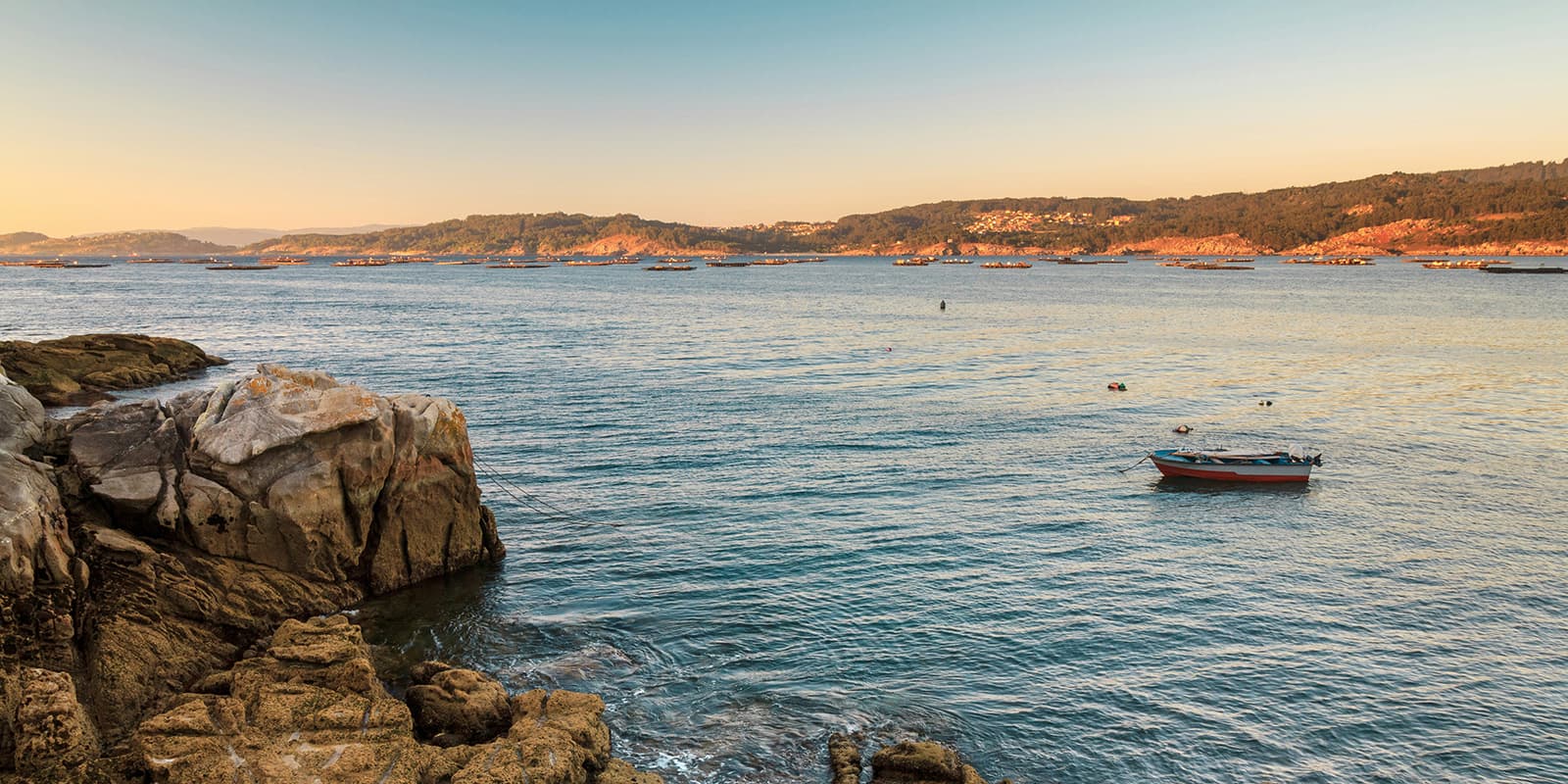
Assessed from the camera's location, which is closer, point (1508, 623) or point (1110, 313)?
point (1508, 623)

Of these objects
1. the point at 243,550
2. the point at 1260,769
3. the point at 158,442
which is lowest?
the point at 1260,769

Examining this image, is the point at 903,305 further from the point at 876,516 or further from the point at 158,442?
the point at 158,442

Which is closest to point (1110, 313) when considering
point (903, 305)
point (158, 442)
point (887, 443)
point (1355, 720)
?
point (903, 305)

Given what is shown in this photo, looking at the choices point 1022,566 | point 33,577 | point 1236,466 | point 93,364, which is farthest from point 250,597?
point 93,364

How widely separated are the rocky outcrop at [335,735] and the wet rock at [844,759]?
299 centimetres

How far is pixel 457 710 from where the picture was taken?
14.4 metres

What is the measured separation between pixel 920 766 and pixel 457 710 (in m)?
7.53

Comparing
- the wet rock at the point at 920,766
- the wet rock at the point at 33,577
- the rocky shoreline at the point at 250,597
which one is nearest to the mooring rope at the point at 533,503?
the rocky shoreline at the point at 250,597

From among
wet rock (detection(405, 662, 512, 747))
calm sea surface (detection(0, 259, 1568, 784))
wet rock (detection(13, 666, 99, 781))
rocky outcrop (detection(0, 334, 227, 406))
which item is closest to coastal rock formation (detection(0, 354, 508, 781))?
wet rock (detection(13, 666, 99, 781))

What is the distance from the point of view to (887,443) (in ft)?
123

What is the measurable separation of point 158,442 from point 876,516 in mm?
19011

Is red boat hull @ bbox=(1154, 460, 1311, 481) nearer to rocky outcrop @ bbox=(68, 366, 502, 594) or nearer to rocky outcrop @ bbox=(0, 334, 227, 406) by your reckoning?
rocky outcrop @ bbox=(68, 366, 502, 594)

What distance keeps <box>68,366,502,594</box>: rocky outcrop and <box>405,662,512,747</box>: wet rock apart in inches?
278

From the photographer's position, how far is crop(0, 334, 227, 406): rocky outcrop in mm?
41719
